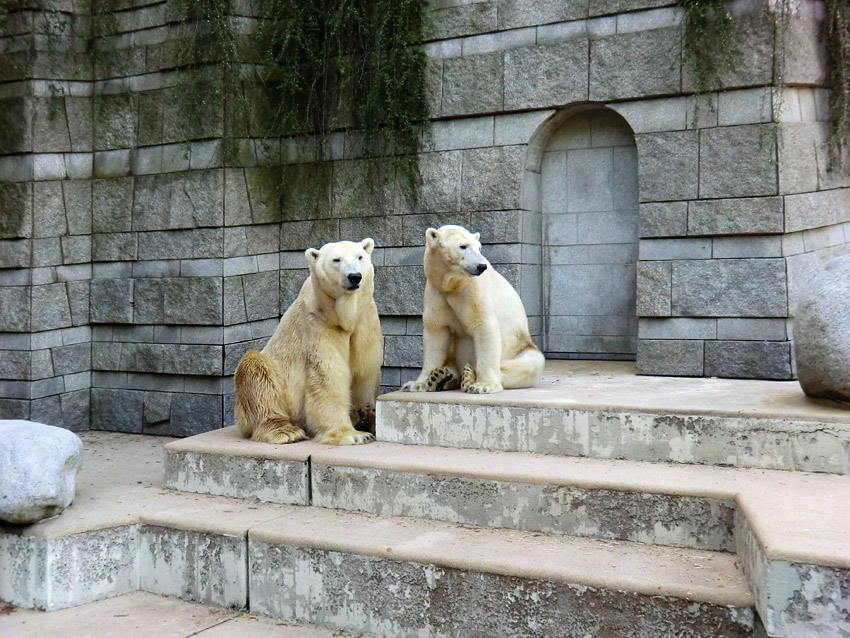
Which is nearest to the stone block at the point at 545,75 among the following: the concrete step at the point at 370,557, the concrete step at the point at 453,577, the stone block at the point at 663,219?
the stone block at the point at 663,219

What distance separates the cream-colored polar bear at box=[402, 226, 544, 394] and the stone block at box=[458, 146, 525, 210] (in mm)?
1308

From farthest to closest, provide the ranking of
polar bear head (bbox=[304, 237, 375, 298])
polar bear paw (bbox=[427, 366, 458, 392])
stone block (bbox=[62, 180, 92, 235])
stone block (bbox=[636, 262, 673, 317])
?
stone block (bbox=[62, 180, 92, 235]) < stone block (bbox=[636, 262, 673, 317]) < polar bear paw (bbox=[427, 366, 458, 392]) < polar bear head (bbox=[304, 237, 375, 298])

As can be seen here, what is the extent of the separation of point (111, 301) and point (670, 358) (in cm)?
468

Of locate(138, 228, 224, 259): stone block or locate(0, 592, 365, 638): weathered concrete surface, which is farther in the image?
locate(138, 228, 224, 259): stone block

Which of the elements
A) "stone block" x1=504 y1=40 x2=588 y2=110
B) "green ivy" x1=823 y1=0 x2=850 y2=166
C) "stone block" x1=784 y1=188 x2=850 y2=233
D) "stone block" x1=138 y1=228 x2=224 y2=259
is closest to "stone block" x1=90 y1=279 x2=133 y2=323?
"stone block" x1=138 y1=228 x2=224 y2=259

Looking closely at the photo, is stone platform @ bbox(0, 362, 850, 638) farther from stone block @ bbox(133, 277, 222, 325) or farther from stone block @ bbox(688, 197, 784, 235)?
stone block @ bbox(133, 277, 222, 325)

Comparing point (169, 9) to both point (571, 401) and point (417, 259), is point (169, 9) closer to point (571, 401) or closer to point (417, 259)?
point (417, 259)

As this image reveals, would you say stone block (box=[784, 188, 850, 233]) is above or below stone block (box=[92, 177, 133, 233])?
below

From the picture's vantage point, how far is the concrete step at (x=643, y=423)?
3873 millimetres

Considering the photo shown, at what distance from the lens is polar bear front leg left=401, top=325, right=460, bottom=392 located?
512 cm

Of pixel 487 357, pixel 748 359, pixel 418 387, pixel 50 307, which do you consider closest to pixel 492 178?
pixel 487 357

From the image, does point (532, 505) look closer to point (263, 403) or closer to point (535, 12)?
point (263, 403)

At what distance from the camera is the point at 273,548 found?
3.97m

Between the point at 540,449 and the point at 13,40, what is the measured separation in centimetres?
572
